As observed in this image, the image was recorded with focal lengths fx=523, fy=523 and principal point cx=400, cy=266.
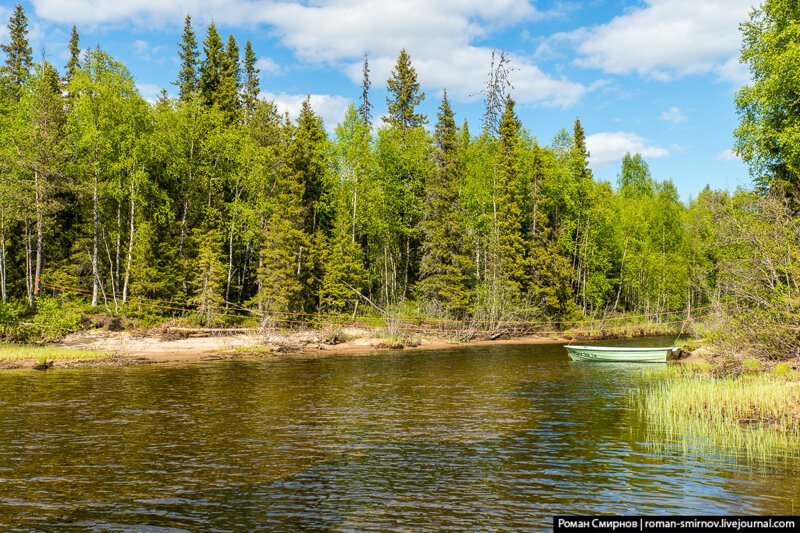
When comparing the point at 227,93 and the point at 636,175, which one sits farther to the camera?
the point at 636,175

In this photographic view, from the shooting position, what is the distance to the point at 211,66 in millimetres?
67062

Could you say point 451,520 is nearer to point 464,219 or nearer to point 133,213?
point 133,213

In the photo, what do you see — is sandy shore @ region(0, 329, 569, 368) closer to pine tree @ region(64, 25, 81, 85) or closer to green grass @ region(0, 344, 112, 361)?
green grass @ region(0, 344, 112, 361)

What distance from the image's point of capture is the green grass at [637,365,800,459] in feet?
44.0

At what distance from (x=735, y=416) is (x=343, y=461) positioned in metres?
11.9

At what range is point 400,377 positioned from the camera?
86.7 ft

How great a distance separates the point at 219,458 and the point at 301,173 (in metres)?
38.8

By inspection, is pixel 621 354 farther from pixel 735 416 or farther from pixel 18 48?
pixel 18 48

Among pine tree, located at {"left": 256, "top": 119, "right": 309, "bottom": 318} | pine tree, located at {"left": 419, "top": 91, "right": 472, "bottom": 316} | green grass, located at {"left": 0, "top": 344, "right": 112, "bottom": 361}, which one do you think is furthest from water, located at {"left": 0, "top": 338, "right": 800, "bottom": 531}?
pine tree, located at {"left": 419, "top": 91, "right": 472, "bottom": 316}

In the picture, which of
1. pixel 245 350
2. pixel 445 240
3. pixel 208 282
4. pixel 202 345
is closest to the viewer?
pixel 245 350

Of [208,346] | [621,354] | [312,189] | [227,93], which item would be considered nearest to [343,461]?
[621,354]

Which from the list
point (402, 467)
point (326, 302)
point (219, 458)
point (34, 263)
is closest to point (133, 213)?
point (34, 263)

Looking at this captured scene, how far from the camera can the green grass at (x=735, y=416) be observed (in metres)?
13.4

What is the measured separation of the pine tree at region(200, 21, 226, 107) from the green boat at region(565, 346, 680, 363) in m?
53.4
